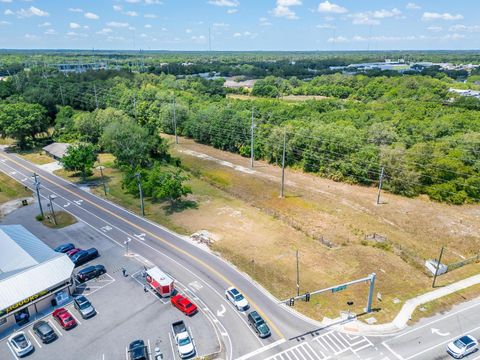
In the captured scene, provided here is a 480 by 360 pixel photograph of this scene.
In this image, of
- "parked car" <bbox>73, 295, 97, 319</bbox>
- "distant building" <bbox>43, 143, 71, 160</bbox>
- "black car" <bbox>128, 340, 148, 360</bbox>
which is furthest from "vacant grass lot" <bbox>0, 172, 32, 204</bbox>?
"black car" <bbox>128, 340, 148, 360</bbox>

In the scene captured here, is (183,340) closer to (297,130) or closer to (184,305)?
(184,305)

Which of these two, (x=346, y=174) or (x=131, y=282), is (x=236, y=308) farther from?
(x=346, y=174)

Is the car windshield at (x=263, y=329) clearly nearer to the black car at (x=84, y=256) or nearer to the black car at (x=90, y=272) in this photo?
the black car at (x=90, y=272)

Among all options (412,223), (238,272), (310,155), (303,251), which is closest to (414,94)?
(310,155)

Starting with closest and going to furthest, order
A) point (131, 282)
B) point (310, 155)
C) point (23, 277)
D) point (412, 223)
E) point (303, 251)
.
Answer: point (23, 277)
point (131, 282)
point (303, 251)
point (412, 223)
point (310, 155)

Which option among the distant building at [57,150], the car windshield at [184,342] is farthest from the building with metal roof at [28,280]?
the distant building at [57,150]

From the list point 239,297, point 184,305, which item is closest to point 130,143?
point 184,305

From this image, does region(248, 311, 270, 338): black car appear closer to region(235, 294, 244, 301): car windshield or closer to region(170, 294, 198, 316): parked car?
region(235, 294, 244, 301): car windshield
